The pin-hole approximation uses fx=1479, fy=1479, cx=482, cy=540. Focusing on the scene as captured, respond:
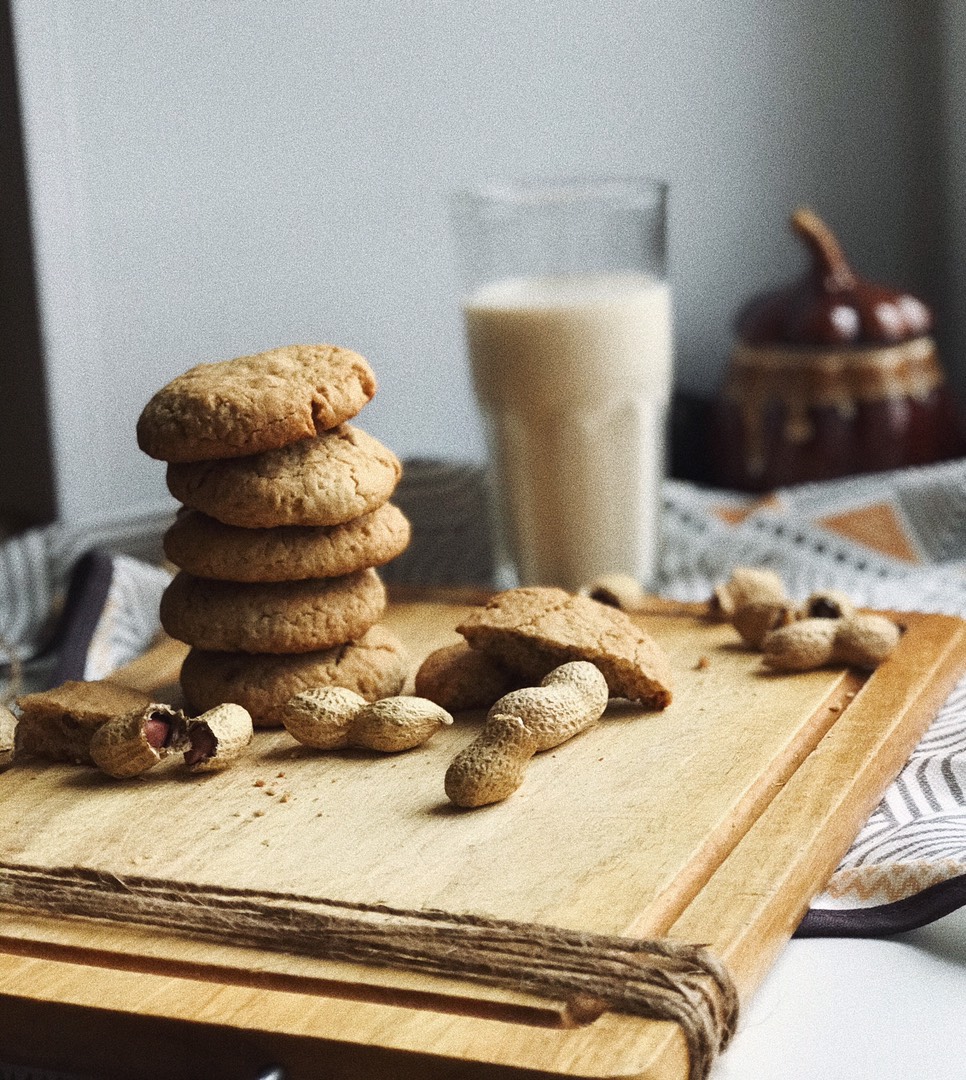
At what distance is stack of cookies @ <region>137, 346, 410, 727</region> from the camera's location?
95 cm

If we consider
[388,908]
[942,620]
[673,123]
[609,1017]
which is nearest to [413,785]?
[388,908]

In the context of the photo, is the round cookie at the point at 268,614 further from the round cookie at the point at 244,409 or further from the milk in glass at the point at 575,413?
the milk in glass at the point at 575,413

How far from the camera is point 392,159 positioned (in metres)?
1.80

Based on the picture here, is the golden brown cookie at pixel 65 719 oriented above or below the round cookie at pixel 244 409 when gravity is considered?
below

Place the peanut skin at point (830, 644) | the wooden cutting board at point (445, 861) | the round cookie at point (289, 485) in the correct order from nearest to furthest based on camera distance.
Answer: the wooden cutting board at point (445, 861), the round cookie at point (289, 485), the peanut skin at point (830, 644)

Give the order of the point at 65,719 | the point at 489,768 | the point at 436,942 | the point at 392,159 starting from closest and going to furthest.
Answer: the point at 436,942 < the point at 489,768 < the point at 65,719 < the point at 392,159

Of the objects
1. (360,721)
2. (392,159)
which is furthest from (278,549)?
(392,159)

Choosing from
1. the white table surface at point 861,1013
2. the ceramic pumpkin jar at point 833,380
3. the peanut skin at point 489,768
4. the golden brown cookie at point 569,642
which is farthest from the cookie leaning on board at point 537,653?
the ceramic pumpkin jar at point 833,380

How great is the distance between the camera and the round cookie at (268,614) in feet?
3.27

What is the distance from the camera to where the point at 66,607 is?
52.4 inches

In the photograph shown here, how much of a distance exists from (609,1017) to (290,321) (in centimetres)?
120

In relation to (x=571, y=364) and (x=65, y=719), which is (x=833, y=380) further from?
(x=65, y=719)

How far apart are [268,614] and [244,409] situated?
5.7 inches

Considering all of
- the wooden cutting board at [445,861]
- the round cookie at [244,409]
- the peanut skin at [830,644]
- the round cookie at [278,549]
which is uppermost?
the round cookie at [244,409]
